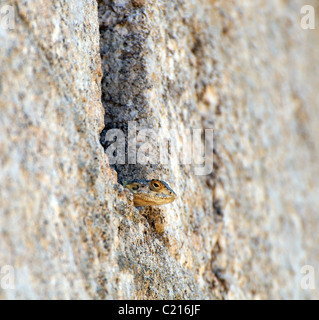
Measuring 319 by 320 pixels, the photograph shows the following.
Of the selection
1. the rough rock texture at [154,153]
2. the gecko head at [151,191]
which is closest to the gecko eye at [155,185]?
the gecko head at [151,191]

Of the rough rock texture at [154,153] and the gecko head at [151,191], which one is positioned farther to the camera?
the gecko head at [151,191]

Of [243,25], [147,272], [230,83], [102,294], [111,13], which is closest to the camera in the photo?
[102,294]

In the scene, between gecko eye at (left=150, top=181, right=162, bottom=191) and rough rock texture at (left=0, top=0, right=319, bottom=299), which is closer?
rough rock texture at (left=0, top=0, right=319, bottom=299)

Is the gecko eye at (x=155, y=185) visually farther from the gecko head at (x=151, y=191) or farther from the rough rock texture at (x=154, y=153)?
the rough rock texture at (x=154, y=153)

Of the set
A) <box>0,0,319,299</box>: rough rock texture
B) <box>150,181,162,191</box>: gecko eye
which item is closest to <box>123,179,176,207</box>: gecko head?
<box>150,181,162,191</box>: gecko eye

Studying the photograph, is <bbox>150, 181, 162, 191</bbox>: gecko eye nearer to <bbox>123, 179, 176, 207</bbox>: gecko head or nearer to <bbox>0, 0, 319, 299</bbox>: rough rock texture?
<bbox>123, 179, 176, 207</bbox>: gecko head

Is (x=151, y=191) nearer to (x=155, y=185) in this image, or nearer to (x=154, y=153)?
(x=155, y=185)

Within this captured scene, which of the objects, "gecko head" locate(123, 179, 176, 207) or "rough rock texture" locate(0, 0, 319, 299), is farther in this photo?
"gecko head" locate(123, 179, 176, 207)
